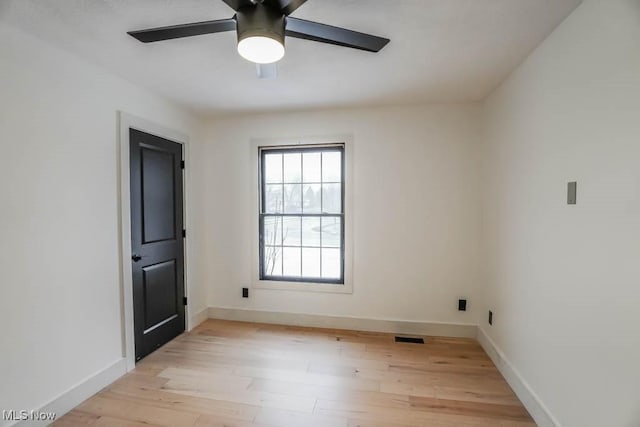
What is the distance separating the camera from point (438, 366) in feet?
8.29

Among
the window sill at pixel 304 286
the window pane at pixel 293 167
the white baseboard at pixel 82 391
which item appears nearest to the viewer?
the white baseboard at pixel 82 391

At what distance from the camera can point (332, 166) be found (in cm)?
334

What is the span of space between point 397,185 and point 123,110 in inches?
104

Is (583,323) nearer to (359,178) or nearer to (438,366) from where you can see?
(438,366)

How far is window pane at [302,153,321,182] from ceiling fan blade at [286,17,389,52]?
185cm

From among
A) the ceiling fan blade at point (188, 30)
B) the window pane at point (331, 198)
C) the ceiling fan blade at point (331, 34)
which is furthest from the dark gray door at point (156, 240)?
the ceiling fan blade at point (331, 34)

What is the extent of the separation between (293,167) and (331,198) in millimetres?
579

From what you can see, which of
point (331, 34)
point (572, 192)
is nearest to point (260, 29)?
point (331, 34)

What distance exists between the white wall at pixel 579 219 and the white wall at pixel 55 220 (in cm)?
311

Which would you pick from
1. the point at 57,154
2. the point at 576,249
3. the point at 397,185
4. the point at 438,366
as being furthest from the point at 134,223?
the point at 576,249

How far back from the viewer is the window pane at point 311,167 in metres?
3.37

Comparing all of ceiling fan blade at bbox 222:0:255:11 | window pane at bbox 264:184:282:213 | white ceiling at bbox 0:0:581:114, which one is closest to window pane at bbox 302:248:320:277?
window pane at bbox 264:184:282:213

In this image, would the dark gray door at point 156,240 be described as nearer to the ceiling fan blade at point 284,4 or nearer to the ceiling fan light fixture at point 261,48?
the ceiling fan light fixture at point 261,48

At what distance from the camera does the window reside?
11.0 ft
